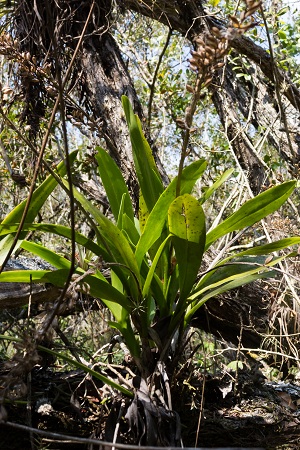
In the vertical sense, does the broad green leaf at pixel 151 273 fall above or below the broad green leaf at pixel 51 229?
below

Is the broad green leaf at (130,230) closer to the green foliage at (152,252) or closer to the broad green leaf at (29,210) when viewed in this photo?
the green foliage at (152,252)

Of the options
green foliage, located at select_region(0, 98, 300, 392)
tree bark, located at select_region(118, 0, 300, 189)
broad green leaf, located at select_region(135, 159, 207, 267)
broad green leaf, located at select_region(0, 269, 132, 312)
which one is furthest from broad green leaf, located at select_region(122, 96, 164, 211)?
tree bark, located at select_region(118, 0, 300, 189)

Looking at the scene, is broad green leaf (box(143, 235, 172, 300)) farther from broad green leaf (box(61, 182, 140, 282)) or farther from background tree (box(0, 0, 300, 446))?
background tree (box(0, 0, 300, 446))

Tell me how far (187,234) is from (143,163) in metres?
0.34

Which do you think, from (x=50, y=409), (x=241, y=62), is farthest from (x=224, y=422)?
(x=241, y=62)

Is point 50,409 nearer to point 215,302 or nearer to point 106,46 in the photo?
point 215,302

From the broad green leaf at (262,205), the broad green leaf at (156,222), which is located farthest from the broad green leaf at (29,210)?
the broad green leaf at (262,205)

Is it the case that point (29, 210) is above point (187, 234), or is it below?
above

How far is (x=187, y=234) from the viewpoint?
3.80 feet

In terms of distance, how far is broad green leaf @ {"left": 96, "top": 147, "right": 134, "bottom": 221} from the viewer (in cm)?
142

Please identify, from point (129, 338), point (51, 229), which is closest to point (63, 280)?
point (51, 229)

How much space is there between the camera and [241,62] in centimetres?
300

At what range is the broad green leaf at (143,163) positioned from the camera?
4.63 feet

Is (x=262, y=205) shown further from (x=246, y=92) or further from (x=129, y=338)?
(x=246, y=92)
